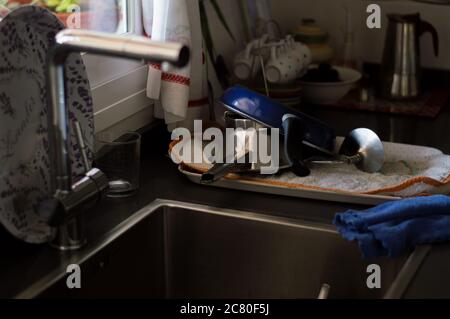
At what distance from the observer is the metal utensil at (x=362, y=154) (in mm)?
1451

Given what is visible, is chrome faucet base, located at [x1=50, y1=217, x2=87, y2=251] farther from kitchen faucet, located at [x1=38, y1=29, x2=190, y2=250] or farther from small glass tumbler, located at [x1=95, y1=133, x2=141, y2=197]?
small glass tumbler, located at [x1=95, y1=133, x2=141, y2=197]

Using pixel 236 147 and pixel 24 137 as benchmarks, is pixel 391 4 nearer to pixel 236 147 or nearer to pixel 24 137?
pixel 236 147

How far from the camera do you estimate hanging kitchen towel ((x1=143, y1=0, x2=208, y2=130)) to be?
60.0 inches

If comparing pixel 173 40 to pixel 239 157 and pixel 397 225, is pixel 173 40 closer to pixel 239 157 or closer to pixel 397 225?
pixel 239 157

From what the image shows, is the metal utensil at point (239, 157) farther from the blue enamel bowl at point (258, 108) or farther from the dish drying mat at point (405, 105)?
the dish drying mat at point (405, 105)

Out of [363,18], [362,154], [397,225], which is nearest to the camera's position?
[397,225]

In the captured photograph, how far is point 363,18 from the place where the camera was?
216 cm

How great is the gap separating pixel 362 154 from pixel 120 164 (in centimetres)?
45

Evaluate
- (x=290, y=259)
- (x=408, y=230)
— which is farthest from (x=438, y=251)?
(x=290, y=259)

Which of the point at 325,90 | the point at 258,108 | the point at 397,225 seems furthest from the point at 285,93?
the point at 397,225

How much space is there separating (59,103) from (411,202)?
56 centimetres

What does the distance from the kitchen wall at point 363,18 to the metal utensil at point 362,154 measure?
74cm

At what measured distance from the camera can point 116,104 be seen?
5.06ft

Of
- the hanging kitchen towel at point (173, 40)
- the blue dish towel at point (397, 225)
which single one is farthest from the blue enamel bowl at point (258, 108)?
the blue dish towel at point (397, 225)
